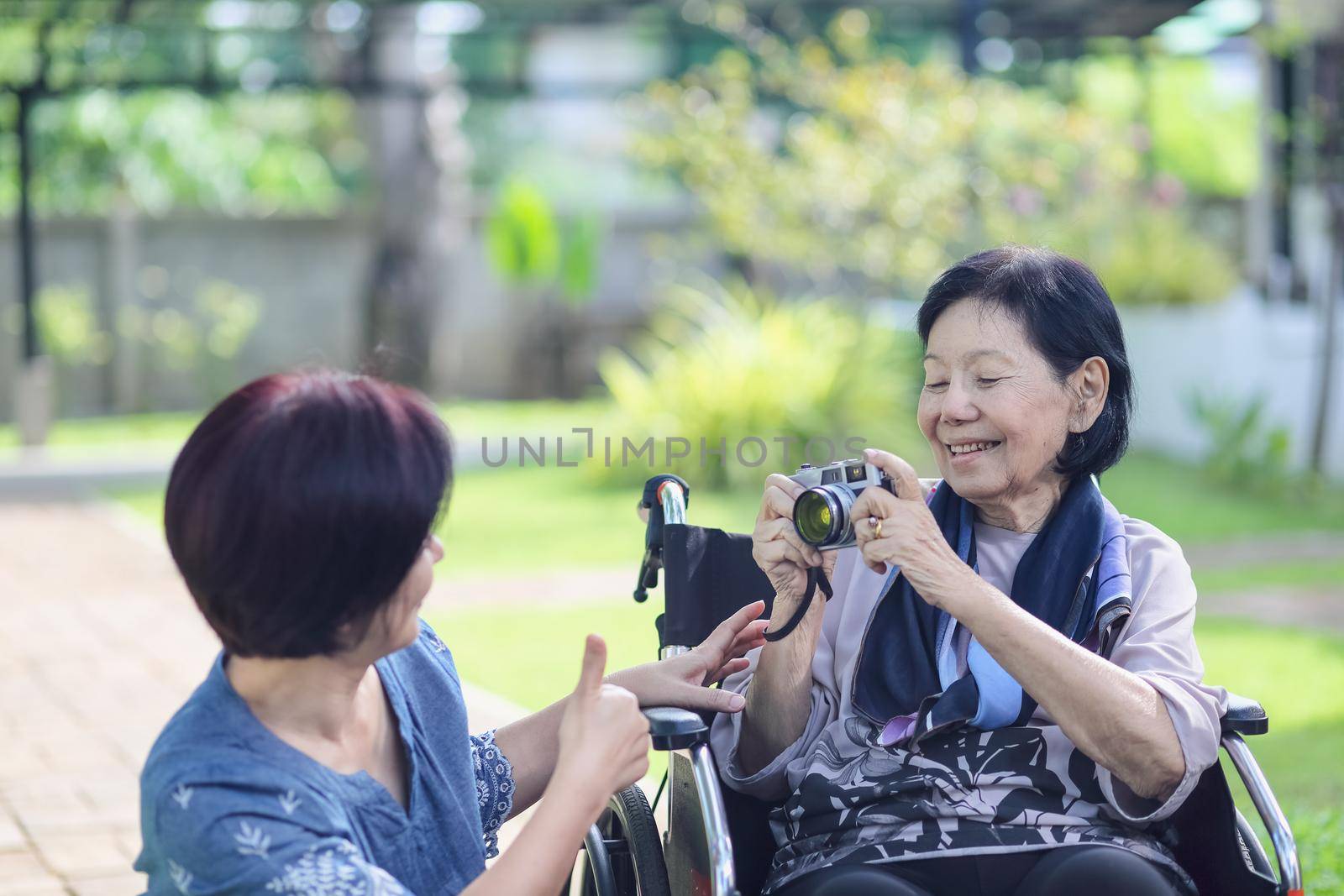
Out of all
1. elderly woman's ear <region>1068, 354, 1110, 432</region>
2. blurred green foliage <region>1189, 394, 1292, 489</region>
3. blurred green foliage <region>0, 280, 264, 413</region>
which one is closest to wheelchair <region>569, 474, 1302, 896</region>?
elderly woman's ear <region>1068, 354, 1110, 432</region>

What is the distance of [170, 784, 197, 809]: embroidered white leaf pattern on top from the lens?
161cm

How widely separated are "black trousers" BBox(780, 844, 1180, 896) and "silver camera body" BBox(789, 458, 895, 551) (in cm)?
44

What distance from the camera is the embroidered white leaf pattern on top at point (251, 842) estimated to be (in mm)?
1587

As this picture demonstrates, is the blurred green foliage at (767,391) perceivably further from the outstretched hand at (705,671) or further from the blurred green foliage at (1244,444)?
the outstretched hand at (705,671)

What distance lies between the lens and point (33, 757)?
4453mm

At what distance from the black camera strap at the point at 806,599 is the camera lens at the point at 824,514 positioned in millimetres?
82

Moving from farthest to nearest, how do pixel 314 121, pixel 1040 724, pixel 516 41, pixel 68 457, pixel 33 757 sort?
pixel 314 121
pixel 516 41
pixel 68 457
pixel 33 757
pixel 1040 724

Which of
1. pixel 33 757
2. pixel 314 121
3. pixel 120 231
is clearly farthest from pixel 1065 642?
pixel 314 121

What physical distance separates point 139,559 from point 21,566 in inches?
21.7

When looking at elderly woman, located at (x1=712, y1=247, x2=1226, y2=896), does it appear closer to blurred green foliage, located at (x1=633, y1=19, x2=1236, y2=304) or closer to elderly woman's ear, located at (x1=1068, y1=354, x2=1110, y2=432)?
elderly woman's ear, located at (x1=1068, y1=354, x2=1110, y2=432)

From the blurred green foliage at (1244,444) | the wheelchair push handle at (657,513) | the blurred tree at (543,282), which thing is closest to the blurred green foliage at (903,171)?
the blurred green foliage at (1244,444)

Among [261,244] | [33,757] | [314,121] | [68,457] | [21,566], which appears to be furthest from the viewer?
[314,121]

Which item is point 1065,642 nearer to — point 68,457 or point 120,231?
point 68,457

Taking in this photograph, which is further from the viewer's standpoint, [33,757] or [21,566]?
[21,566]
